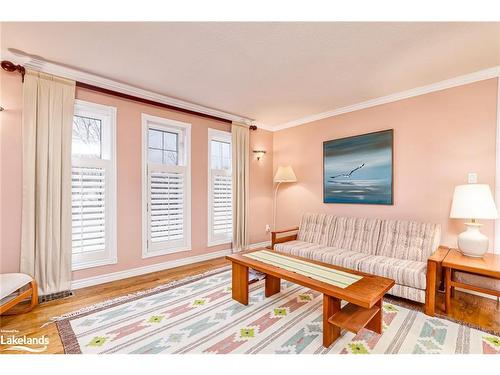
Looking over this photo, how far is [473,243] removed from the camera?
2184 mm

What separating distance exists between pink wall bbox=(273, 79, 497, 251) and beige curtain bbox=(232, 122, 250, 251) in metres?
1.49

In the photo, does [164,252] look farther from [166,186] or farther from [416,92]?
[416,92]

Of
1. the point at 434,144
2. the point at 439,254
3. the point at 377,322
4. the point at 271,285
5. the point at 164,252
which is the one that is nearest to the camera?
the point at 377,322

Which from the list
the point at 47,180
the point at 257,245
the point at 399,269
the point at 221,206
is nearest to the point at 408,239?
the point at 399,269

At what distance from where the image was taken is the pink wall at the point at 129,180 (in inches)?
88.6

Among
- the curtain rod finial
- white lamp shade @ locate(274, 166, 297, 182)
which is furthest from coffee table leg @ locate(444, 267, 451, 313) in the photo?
the curtain rod finial

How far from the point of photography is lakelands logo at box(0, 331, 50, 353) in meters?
1.63

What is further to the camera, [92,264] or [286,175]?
[286,175]

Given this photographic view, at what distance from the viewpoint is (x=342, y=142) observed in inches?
142

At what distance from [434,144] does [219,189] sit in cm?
307

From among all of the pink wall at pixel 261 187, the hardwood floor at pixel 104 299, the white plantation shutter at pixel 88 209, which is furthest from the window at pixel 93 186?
the pink wall at pixel 261 187

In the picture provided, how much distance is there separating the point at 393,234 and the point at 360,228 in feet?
1.32

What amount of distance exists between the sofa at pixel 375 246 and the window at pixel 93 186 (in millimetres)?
2274

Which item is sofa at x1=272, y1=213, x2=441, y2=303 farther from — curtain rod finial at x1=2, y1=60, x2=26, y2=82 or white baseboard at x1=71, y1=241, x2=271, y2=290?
curtain rod finial at x1=2, y1=60, x2=26, y2=82
